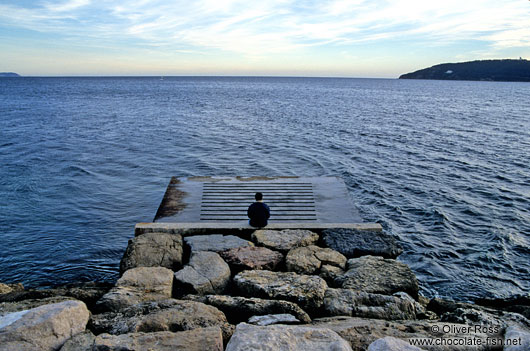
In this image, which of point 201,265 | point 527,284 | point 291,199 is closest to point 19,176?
point 291,199

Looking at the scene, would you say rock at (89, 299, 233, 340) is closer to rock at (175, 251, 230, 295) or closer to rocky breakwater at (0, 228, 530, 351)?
rocky breakwater at (0, 228, 530, 351)

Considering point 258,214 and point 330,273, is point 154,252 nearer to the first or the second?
point 258,214

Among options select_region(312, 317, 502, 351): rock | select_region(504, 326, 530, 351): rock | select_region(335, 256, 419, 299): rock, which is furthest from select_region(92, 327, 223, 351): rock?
select_region(504, 326, 530, 351): rock

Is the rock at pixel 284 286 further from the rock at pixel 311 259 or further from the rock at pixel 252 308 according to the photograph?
the rock at pixel 311 259

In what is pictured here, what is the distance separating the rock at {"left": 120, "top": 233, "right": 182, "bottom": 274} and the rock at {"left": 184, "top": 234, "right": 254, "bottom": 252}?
0.30 metres

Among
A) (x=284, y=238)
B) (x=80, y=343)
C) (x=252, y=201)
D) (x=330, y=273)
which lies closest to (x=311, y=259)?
(x=330, y=273)

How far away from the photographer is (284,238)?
8945mm

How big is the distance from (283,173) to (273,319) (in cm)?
1621

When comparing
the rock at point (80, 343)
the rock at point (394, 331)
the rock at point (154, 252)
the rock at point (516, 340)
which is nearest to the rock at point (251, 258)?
the rock at point (154, 252)

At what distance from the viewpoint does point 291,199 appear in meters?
12.4

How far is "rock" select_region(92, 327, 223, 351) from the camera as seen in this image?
454 centimetres

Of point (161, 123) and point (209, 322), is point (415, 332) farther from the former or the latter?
point (161, 123)

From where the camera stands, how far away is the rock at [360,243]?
8.80 meters

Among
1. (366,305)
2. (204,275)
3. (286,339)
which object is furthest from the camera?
(204,275)
